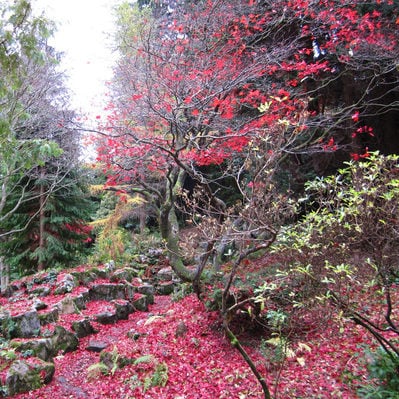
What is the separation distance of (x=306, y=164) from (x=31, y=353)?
28.9 feet

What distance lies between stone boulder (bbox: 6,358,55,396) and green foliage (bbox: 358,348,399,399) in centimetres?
452

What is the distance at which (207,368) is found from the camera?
4691mm

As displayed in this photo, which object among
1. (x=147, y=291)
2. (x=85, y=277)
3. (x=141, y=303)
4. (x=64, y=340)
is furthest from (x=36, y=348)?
(x=147, y=291)

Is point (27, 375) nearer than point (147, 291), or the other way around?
point (27, 375)

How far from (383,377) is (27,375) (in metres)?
4.82

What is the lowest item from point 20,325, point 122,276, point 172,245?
point 122,276

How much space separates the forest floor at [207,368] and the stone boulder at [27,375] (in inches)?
5.1

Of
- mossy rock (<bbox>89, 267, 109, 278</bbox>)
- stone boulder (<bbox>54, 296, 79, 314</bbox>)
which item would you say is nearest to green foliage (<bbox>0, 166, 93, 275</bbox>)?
mossy rock (<bbox>89, 267, 109, 278</bbox>)

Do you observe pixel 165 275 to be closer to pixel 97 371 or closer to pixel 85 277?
pixel 85 277

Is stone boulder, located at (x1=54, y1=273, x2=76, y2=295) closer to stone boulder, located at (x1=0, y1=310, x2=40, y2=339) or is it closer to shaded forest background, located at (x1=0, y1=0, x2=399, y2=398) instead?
stone boulder, located at (x1=0, y1=310, x2=40, y2=339)

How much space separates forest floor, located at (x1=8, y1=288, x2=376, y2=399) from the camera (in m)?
3.90

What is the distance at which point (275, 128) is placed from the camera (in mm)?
4176

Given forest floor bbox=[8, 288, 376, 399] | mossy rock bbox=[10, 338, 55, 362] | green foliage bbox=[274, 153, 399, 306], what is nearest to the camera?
green foliage bbox=[274, 153, 399, 306]

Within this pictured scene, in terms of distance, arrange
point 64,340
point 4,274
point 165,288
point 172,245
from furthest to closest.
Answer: point 4,274 < point 165,288 < point 172,245 < point 64,340
